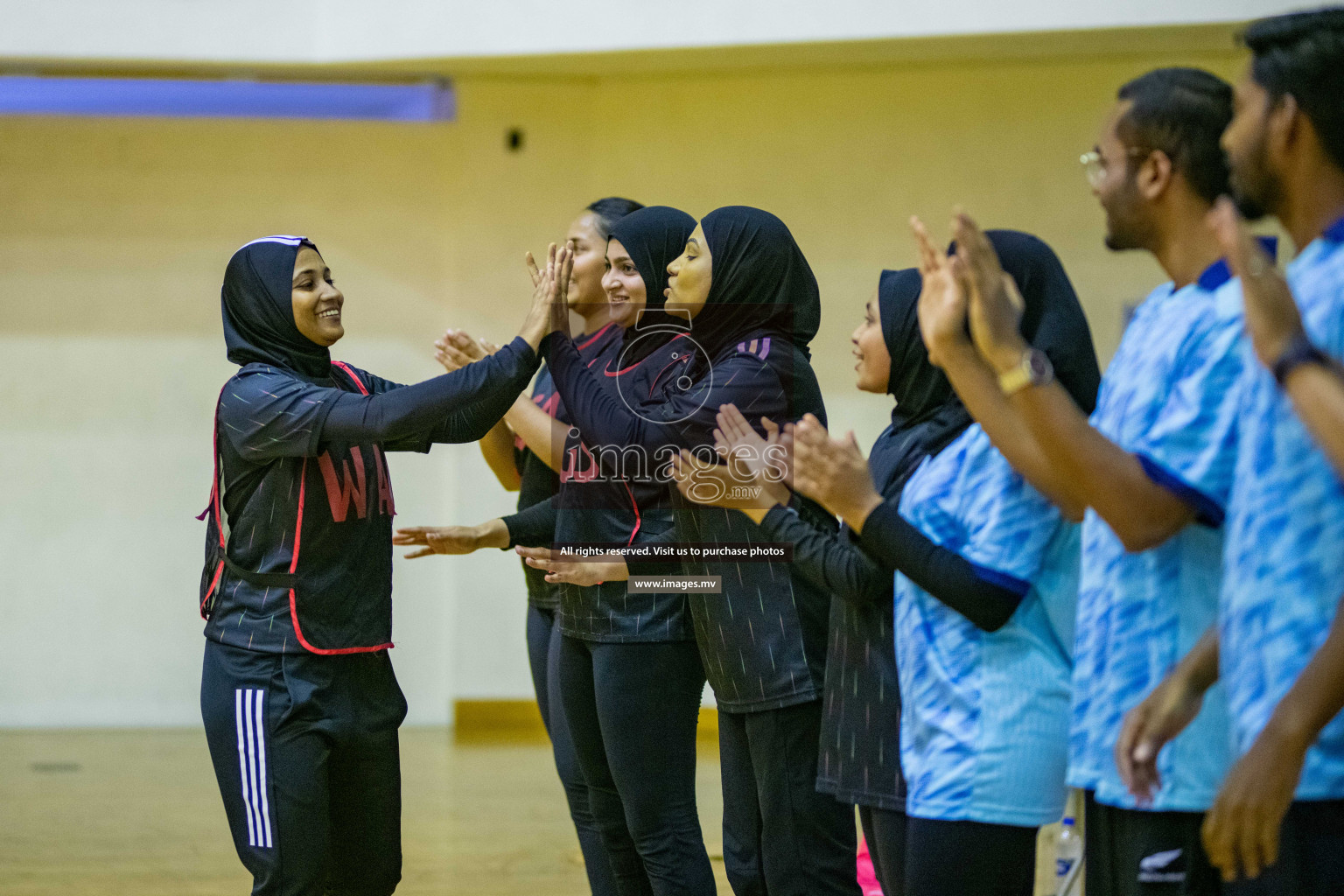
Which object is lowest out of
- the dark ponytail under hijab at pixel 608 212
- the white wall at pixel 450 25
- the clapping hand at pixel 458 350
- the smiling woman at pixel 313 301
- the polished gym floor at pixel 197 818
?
the polished gym floor at pixel 197 818

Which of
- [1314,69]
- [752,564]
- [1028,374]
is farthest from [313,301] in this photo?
[1314,69]

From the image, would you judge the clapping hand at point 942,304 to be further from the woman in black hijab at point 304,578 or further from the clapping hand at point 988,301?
the woman in black hijab at point 304,578

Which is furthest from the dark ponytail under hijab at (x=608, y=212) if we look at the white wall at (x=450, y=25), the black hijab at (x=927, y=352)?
the white wall at (x=450, y=25)

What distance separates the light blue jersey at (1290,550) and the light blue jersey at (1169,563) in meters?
0.08

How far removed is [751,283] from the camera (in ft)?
7.75

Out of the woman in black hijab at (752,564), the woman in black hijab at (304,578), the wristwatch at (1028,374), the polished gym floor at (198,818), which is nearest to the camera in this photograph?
the wristwatch at (1028,374)

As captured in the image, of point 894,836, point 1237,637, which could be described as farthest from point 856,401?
point 1237,637

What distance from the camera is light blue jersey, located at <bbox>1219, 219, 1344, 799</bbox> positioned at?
123cm

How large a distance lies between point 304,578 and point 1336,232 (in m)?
1.81

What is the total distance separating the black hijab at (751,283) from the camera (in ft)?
7.75

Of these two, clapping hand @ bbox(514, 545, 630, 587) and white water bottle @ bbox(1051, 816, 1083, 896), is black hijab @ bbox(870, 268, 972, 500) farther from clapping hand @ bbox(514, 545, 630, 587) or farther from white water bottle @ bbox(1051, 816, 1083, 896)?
white water bottle @ bbox(1051, 816, 1083, 896)

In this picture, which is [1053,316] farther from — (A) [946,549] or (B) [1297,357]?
(B) [1297,357]

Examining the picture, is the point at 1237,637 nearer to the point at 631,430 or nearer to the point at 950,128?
the point at 631,430

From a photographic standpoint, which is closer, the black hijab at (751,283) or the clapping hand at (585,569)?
the black hijab at (751,283)
